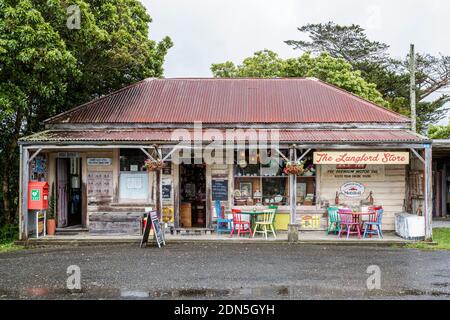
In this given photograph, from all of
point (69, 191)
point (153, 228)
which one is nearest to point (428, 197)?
point (153, 228)

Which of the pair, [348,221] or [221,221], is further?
[221,221]

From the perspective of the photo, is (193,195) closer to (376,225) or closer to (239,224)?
(239,224)

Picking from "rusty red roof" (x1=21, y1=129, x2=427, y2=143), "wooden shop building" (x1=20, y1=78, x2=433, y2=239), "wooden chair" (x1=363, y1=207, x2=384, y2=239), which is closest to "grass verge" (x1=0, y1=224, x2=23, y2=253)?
"wooden shop building" (x1=20, y1=78, x2=433, y2=239)

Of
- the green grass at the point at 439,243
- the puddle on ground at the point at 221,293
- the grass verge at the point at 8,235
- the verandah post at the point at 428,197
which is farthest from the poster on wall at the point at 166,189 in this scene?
the puddle on ground at the point at 221,293

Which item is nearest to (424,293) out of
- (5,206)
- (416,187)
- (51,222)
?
(416,187)

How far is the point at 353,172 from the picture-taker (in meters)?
16.5

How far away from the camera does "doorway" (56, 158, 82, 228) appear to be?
1692 cm

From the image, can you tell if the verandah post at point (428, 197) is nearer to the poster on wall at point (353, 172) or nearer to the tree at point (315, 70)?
the poster on wall at point (353, 172)

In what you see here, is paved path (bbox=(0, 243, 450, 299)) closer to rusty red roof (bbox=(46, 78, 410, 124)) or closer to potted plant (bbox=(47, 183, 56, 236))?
potted plant (bbox=(47, 183, 56, 236))

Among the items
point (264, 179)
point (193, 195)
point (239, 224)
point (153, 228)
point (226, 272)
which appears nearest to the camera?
point (226, 272)

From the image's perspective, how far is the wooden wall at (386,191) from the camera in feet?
53.9

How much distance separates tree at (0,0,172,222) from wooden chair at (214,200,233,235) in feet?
18.5

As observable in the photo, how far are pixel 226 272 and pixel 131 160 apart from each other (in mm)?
7184

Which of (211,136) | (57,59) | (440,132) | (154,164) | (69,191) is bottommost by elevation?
(69,191)
